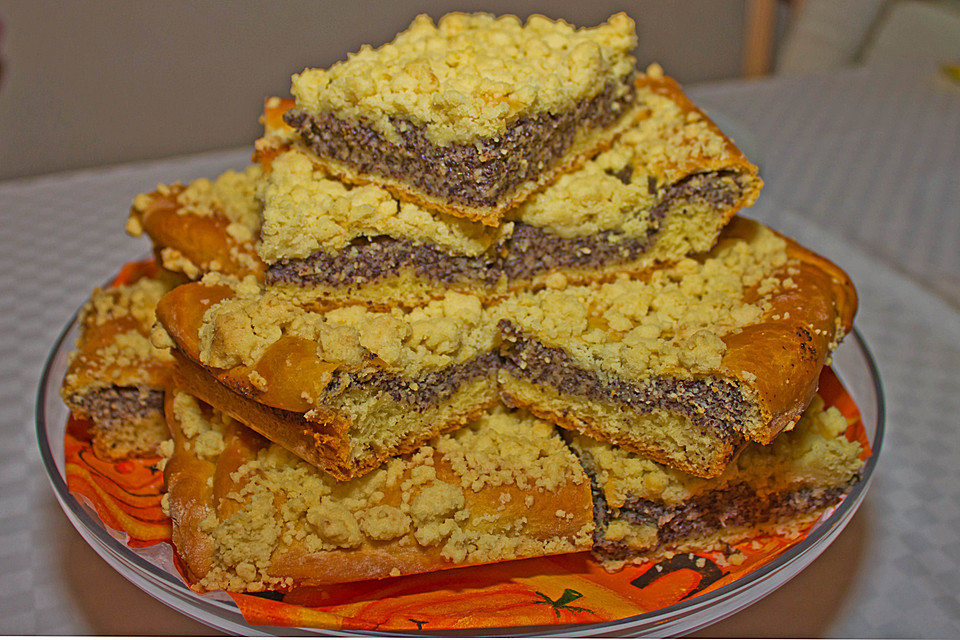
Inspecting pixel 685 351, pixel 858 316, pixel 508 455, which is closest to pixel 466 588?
pixel 508 455

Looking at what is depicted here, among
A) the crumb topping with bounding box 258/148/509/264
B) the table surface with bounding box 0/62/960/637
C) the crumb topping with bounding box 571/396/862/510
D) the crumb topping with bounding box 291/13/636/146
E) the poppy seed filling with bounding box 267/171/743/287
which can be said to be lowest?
the table surface with bounding box 0/62/960/637

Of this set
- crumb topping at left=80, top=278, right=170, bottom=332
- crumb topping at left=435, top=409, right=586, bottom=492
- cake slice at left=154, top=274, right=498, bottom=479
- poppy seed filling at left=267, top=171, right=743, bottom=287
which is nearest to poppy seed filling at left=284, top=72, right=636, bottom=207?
poppy seed filling at left=267, top=171, right=743, bottom=287

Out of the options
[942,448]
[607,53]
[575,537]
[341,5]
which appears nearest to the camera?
[575,537]

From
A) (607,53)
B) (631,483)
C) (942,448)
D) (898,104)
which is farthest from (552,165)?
(898,104)

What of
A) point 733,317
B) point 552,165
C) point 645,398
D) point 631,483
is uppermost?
point 552,165

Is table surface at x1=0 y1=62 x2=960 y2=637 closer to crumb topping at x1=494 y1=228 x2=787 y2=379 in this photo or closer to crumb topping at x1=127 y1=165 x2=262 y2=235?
crumb topping at x1=494 y1=228 x2=787 y2=379

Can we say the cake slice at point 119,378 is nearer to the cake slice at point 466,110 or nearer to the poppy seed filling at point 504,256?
the poppy seed filling at point 504,256

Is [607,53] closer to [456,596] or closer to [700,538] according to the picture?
[700,538]
